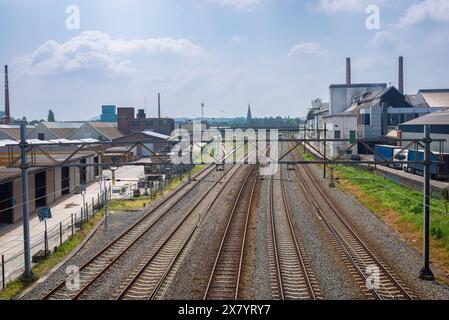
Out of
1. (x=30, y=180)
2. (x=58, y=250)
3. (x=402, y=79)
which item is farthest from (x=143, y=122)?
(x=58, y=250)

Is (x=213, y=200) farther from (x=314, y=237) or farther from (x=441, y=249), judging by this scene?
(x=441, y=249)

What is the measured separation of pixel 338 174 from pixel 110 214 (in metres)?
22.7

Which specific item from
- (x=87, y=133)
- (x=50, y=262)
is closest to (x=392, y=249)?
(x=50, y=262)

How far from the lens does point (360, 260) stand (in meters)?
14.6

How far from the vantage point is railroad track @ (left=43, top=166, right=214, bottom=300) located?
12.1m

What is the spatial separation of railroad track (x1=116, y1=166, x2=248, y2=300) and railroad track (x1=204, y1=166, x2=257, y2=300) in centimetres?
134

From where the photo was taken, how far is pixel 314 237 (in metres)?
17.8

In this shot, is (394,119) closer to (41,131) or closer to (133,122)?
(133,122)

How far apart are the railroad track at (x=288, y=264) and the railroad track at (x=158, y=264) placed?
10.1 ft

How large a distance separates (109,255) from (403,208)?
46.7 feet

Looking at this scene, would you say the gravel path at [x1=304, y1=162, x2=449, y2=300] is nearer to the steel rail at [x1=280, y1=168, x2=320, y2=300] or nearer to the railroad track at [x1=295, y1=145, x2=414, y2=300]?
the railroad track at [x1=295, y1=145, x2=414, y2=300]

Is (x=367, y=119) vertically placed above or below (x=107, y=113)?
below

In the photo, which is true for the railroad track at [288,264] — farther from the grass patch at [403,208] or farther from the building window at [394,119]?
the building window at [394,119]

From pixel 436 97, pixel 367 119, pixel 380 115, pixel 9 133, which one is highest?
pixel 436 97
